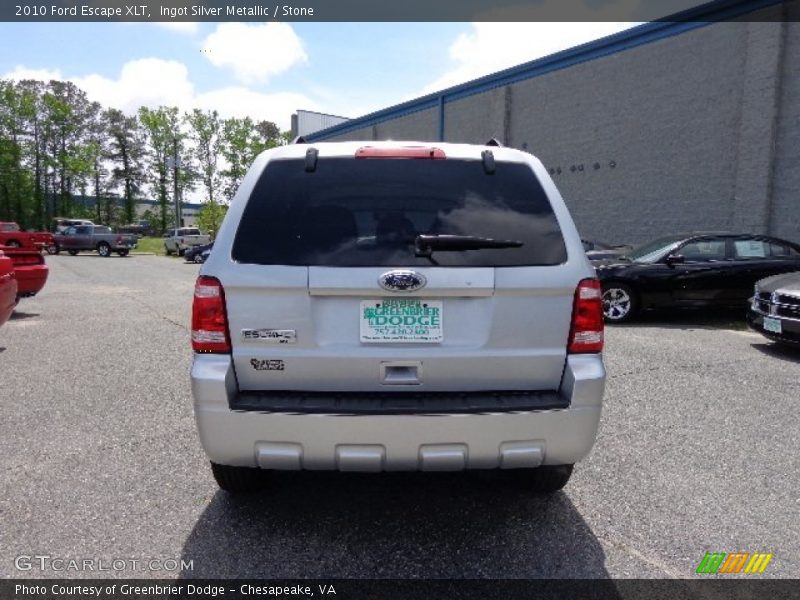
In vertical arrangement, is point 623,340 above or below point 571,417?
below

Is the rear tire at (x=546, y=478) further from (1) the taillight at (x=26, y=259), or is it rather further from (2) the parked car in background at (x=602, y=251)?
(2) the parked car in background at (x=602, y=251)

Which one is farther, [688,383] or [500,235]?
[688,383]

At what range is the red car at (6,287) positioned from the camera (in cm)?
665

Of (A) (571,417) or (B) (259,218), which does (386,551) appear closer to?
(A) (571,417)

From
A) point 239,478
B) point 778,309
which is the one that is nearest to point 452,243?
point 239,478

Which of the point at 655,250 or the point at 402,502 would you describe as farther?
the point at 655,250

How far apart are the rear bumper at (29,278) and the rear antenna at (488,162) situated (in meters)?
9.06

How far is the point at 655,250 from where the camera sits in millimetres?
9844

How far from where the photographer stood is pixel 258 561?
2.56 meters

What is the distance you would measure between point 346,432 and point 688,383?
458 centimetres

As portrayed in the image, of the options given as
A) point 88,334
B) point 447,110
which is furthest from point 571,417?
point 447,110

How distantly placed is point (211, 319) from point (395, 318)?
0.85 meters

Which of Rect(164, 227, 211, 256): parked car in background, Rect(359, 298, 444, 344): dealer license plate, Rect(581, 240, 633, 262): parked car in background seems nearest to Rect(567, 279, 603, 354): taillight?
Rect(359, 298, 444, 344): dealer license plate

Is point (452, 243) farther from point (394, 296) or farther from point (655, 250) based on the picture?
point (655, 250)
